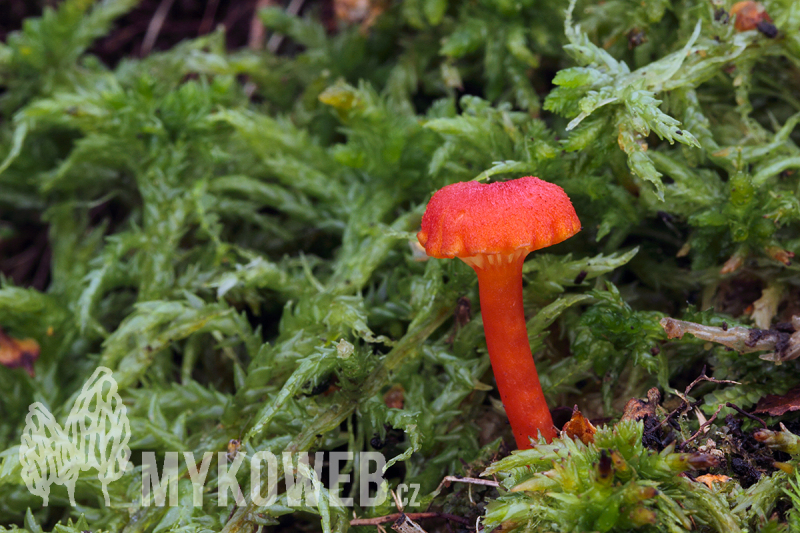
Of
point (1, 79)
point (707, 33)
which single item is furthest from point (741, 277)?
point (1, 79)

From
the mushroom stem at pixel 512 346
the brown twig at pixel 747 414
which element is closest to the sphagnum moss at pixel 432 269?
the brown twig at pixel 747 414

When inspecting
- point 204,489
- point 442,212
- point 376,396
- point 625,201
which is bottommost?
point 204,489

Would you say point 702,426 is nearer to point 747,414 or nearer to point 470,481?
point 747,414

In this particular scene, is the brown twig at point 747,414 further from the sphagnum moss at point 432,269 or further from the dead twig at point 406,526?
the dead twig at point 406,526

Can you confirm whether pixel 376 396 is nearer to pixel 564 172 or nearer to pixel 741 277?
pixel 564 172

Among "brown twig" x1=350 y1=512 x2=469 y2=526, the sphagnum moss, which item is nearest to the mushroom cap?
the sphagnum moss

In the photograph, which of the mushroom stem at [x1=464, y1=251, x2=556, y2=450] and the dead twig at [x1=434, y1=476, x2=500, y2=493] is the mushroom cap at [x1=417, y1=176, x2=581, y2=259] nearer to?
the mushroom stem at [x1=464, y1=251, x2=556, y2=450]
